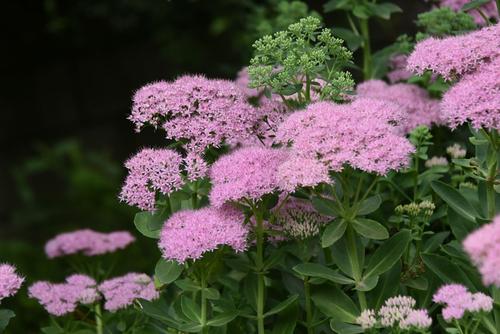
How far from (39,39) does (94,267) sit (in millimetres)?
4571

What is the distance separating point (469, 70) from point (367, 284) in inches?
27.9

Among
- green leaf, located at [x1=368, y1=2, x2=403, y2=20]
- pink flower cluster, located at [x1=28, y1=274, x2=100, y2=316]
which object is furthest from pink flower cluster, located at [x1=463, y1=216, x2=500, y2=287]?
green leaf, located at [x1=368, y1=2, x2=403, y2=20]

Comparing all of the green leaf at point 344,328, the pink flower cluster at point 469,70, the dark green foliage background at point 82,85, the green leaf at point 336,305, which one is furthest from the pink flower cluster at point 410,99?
the dark green foliage background at point 82,85

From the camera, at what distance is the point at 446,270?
2605mm

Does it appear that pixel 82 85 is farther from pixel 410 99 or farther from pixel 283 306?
pixel 283 306

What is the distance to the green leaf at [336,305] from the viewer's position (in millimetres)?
2641

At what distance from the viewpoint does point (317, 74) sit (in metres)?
2.89

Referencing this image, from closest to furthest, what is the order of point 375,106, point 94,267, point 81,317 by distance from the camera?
1. point 375,106
2. point 81,317
3. point 94,267

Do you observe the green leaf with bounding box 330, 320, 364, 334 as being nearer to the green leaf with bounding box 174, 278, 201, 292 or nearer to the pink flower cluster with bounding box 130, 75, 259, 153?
the green leaf with bounding box 174, 278, 201, 292

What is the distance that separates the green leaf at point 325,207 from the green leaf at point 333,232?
27 millimetres

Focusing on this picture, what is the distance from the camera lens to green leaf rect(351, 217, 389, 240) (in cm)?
259

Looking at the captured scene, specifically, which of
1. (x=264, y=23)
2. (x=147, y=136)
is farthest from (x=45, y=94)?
(x=264, y=23)

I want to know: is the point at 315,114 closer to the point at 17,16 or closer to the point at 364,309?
the point at 364,309

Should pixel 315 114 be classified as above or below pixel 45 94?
below
